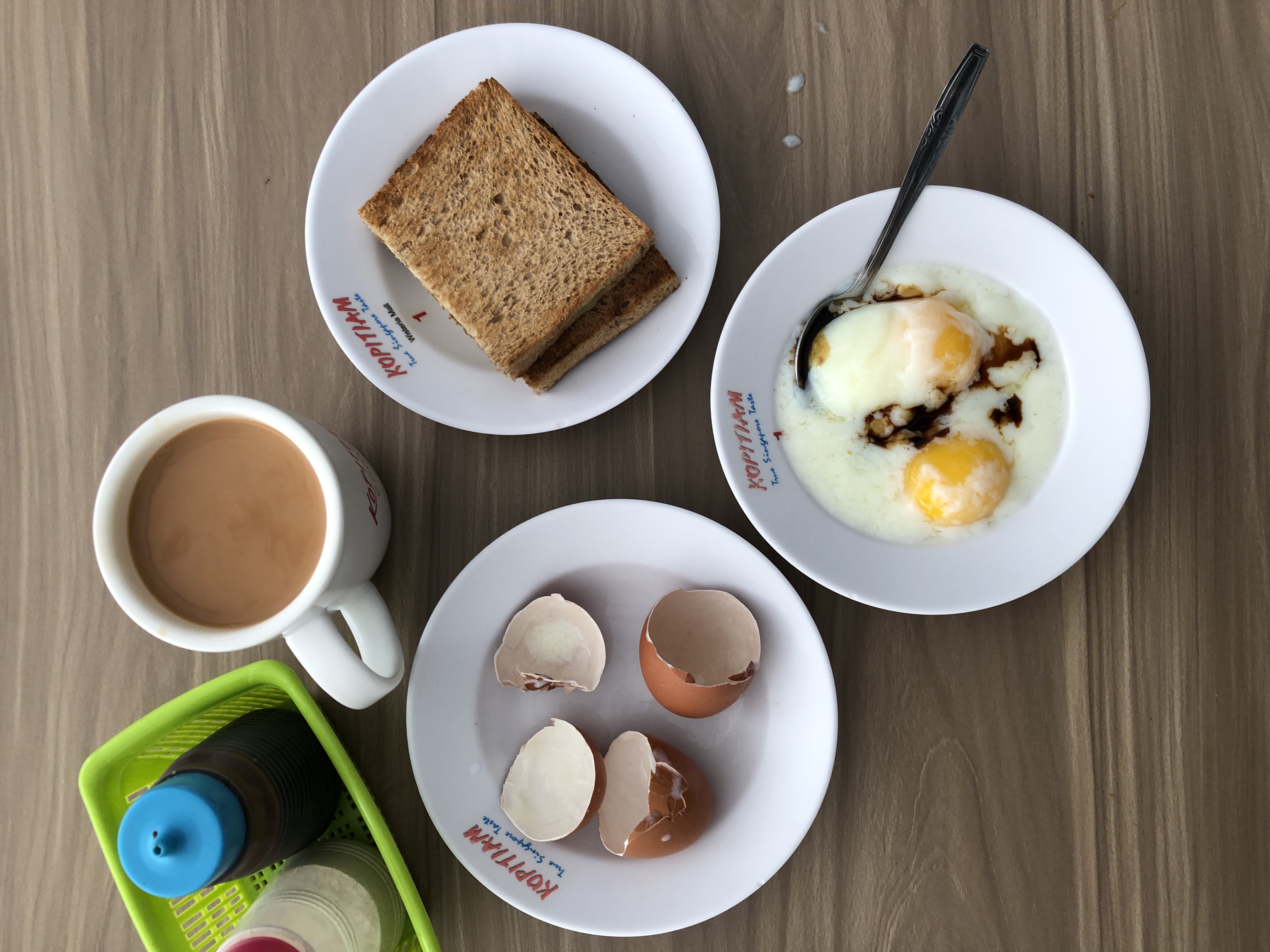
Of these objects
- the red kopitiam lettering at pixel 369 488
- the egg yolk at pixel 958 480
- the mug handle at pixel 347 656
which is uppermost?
the egg yolk at pixel 958 480

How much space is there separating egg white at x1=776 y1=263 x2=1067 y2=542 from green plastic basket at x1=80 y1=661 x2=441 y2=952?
1.99 feet

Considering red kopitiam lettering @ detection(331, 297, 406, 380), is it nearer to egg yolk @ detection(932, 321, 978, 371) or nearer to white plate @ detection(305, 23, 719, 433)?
white plate @ detection(305, 23, 719, 433)

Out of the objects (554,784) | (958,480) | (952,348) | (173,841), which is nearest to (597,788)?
(554,784)

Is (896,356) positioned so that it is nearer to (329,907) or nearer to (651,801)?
(651,801)

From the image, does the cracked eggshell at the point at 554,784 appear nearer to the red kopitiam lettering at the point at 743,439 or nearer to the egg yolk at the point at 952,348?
the red kopitiam lettering at the point at 743,439

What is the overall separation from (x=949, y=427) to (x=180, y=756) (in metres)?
0.94

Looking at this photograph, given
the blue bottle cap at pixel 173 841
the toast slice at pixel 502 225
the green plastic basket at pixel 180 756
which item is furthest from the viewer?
the toast slice at pixel 502 225

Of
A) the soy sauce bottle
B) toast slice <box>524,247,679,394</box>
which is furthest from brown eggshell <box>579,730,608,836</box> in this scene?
toast slice <box>524,247,679,394</box>

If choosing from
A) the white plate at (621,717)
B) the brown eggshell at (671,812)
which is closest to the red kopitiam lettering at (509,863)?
the white plate at (621,717)

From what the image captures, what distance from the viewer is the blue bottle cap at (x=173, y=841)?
2.24 feet

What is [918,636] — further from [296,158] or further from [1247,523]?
[296,158]

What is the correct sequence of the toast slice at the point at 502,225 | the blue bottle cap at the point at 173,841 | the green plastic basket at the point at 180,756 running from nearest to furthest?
the blue bottle cap at the point at 173,841, the green plastic basket at the point at 180,756, the toast slice at the point at 502,225

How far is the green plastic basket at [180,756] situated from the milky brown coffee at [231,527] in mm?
125

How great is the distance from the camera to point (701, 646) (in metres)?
0.89
